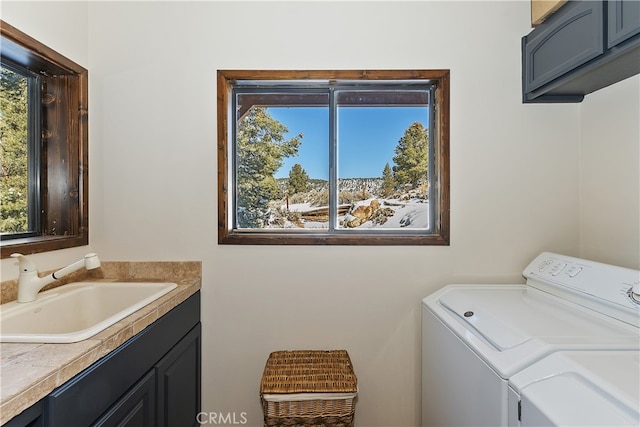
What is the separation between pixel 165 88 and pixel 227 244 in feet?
3.17

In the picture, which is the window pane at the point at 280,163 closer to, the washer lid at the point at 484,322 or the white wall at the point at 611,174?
the washer lid at the point at 484,322

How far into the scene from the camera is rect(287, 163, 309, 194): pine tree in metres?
2.06

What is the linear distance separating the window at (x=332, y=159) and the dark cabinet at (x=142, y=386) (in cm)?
68

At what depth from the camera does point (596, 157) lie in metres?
1.78

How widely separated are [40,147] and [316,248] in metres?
1.55

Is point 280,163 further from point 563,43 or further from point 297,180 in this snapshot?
point 563,43

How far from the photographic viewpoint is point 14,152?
157 centimetres

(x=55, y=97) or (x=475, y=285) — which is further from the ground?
(x=55, y=97)

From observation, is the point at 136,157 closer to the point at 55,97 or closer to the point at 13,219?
the point at 55,97

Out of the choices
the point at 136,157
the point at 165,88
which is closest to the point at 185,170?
the point at 136,157

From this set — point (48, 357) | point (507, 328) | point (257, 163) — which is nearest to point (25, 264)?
point (48, 357)

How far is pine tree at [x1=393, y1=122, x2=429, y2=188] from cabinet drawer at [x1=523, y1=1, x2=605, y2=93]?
60 cm

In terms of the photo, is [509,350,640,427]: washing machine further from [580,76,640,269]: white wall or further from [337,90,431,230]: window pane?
[337,90,431,230]: window pane

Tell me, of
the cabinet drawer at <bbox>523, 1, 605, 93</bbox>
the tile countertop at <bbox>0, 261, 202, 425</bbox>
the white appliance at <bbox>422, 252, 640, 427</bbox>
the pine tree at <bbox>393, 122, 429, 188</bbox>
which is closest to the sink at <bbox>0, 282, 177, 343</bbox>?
the tile countertop at <bbox>0, 261, 202, 425</bbox>
